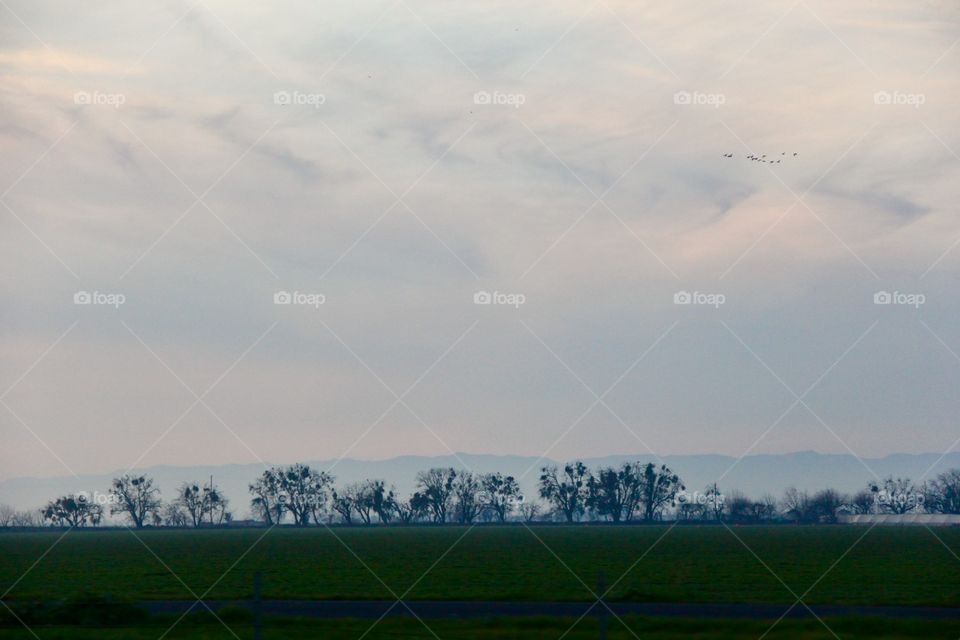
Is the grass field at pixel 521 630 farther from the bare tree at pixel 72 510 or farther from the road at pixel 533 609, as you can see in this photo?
the bare tree at pixel 72 510

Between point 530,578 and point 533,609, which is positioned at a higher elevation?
point 530,578

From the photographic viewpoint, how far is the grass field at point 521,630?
19.5 metres

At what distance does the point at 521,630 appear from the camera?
20938 mm

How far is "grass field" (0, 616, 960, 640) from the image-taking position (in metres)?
19.5

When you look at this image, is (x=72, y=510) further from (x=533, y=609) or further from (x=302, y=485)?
(x=533, y=609)

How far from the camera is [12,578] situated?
44938mm

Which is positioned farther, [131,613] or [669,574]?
[669,574]

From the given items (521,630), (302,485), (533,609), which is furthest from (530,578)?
(302,485)

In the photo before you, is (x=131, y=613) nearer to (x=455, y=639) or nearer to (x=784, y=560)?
(x=455, y=639)

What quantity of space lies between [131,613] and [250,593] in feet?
46.4

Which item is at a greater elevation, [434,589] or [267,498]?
[267,498]

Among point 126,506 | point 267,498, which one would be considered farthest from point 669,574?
point 126,506

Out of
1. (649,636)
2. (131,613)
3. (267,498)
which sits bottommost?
(649,636)

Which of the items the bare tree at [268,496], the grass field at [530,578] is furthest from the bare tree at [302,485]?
the grass field at [530,578]
